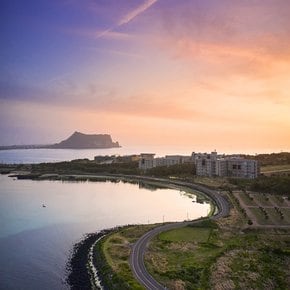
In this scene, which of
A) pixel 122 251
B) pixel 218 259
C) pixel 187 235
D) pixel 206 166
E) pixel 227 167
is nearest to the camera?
pixel 218 259

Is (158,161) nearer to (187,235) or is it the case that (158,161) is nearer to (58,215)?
(58,215)

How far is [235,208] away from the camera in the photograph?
4416 cm

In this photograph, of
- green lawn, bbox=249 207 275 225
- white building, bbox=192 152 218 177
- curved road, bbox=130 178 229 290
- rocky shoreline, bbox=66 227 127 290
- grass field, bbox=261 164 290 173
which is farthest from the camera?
grass field, bbox=261 164 290 173

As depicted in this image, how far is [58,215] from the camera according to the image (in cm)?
4556

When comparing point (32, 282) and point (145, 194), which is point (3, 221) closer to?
point (32, 282)

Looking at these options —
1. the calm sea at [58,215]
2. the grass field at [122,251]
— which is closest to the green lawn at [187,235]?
the grass field at [122,251]

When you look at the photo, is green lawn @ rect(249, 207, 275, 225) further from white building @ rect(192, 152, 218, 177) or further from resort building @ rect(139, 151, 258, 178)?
white building @ rect(192, 152, 218, 177)

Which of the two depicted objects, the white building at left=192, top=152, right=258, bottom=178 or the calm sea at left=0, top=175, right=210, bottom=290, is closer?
the calm sea at left=0, top=175, right=210, bottom=290

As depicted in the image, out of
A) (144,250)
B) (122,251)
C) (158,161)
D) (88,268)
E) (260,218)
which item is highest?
(158,161)

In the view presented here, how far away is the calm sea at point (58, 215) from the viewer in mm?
27109

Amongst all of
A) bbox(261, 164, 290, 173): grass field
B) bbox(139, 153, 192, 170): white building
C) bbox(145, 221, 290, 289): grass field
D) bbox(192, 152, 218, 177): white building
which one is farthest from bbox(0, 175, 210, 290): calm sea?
bbox(261, 164, 290, 173): grass field

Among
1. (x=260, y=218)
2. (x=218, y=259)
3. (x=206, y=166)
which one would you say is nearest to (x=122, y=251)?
(x=218, y=259)

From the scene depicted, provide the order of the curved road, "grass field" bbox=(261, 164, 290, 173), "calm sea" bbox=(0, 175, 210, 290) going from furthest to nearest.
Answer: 1. "grass field" bbox=(261, 164, 290, 173)
2. "calm sea" bbox=(0, 175, 210, 290)
3. the curved road

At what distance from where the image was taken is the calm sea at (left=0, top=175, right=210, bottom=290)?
27109mm
